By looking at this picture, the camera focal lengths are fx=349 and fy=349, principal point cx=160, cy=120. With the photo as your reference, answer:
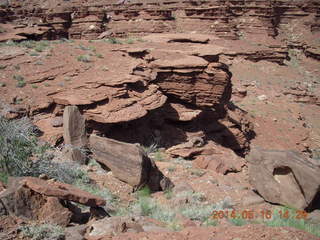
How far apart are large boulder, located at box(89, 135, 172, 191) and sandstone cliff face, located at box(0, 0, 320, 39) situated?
62.5ft

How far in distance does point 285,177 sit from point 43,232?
505 centimetres

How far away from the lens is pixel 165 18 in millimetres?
27328

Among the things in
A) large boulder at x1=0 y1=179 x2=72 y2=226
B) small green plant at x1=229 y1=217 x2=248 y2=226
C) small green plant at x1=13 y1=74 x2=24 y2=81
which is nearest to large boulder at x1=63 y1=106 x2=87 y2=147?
small green plant at x1=13 y1=74 x2=24 y2=81

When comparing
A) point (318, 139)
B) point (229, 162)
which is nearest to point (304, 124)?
point (318, 139)

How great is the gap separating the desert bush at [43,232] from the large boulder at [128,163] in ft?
10.6

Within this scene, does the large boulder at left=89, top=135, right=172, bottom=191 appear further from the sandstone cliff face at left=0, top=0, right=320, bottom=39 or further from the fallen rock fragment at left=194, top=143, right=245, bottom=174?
the sandstone cliff face at left=0, top=0, right=320, bottom=39

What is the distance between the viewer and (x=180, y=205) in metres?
6.60

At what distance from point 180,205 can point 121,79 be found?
4.04m

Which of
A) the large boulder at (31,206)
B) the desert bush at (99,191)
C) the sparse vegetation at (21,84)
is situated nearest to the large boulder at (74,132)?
the desert bush at (99,191)

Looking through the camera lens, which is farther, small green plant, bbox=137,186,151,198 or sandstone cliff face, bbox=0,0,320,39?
sandstone cliff face, bbox=0,0,320,39

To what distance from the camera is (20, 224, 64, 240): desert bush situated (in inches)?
143

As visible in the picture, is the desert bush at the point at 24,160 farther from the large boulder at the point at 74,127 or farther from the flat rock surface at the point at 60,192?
the flat rock surface at the point at 60,192

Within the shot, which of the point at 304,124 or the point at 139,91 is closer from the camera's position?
the point at 139,91

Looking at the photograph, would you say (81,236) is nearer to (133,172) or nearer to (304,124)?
(133,172)
